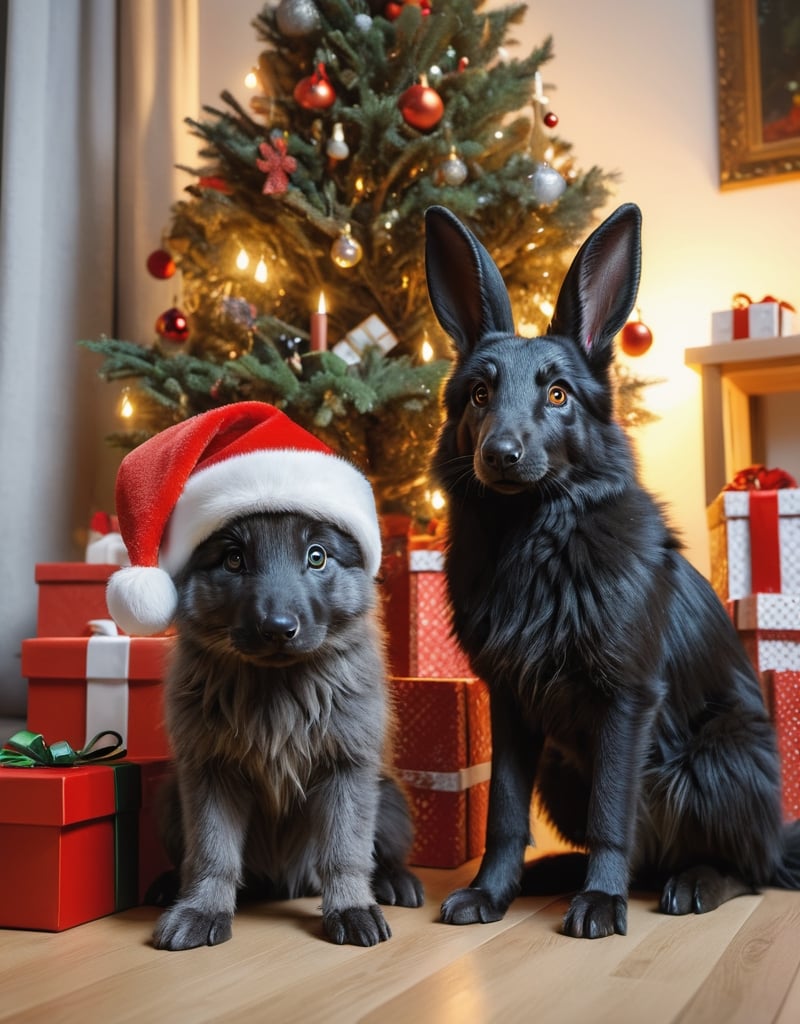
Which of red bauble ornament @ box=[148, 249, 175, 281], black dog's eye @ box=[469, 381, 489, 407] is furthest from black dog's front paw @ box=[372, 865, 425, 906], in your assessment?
red bauble ornament @ box=[148, 249, 175, 281]

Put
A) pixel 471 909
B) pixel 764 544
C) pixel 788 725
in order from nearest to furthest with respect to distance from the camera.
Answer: pixel 471 909 → pixel 788 725 → pixel 764 544

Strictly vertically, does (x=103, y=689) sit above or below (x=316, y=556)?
below

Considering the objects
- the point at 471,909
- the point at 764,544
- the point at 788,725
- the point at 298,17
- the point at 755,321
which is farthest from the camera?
the point at 755,321

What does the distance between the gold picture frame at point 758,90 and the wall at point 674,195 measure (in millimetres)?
46

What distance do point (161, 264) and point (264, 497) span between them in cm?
170

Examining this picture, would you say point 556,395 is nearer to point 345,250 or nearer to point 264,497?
point 264,497

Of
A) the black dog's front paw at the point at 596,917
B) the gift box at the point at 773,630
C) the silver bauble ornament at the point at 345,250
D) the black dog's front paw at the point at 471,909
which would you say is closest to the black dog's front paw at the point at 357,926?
the black dog's front paw at the point at 471,909

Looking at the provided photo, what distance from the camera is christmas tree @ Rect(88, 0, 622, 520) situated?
247 cm

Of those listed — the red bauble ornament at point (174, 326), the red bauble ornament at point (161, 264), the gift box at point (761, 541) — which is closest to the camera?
the gift box at point (761, 541)

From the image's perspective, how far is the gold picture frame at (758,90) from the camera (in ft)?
9.94

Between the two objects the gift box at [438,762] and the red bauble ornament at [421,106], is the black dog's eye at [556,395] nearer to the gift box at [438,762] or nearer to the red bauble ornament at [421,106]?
the gift box at [438,762]

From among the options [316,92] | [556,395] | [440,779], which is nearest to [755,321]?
[316,92]

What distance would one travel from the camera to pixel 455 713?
202cm

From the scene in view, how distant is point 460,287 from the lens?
5.44ft
